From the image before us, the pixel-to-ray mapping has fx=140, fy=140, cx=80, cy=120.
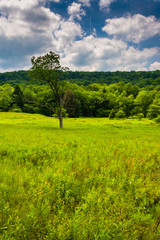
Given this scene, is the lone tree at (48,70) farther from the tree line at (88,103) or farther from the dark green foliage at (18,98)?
the dark green foliage at (18,98)

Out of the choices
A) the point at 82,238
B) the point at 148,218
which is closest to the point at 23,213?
the point at 82,238

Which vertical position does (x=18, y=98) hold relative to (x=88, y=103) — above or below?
above

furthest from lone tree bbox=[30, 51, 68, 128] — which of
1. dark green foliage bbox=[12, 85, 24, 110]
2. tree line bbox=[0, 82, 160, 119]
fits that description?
dark green foliage bbox=[12, 85, 24, 110]

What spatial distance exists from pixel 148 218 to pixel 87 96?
87629 millimetres

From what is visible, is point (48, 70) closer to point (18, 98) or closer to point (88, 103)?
point (18, 98)

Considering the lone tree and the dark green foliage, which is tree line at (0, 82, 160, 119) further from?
the lone tree

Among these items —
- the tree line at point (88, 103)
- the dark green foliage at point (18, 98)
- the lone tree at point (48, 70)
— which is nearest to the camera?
the lone tree at point (48, 70)

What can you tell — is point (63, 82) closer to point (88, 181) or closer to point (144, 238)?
point (88, 181)

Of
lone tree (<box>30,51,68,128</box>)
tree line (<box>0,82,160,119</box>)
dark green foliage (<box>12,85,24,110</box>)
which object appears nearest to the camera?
lone tree (<box>30,51,68,128</box>)

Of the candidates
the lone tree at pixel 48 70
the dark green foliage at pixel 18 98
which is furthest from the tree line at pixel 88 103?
the lone tree at pixel 48 70

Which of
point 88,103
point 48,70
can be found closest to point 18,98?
point 88,103

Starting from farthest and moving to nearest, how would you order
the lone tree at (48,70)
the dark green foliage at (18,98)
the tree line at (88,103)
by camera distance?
the dark green foliage at (18,98), the tree line at (88,103), the lone tree at (48,70)

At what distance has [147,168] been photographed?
596 cm

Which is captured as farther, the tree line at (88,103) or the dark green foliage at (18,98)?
the dark green foliage at (18,98)
